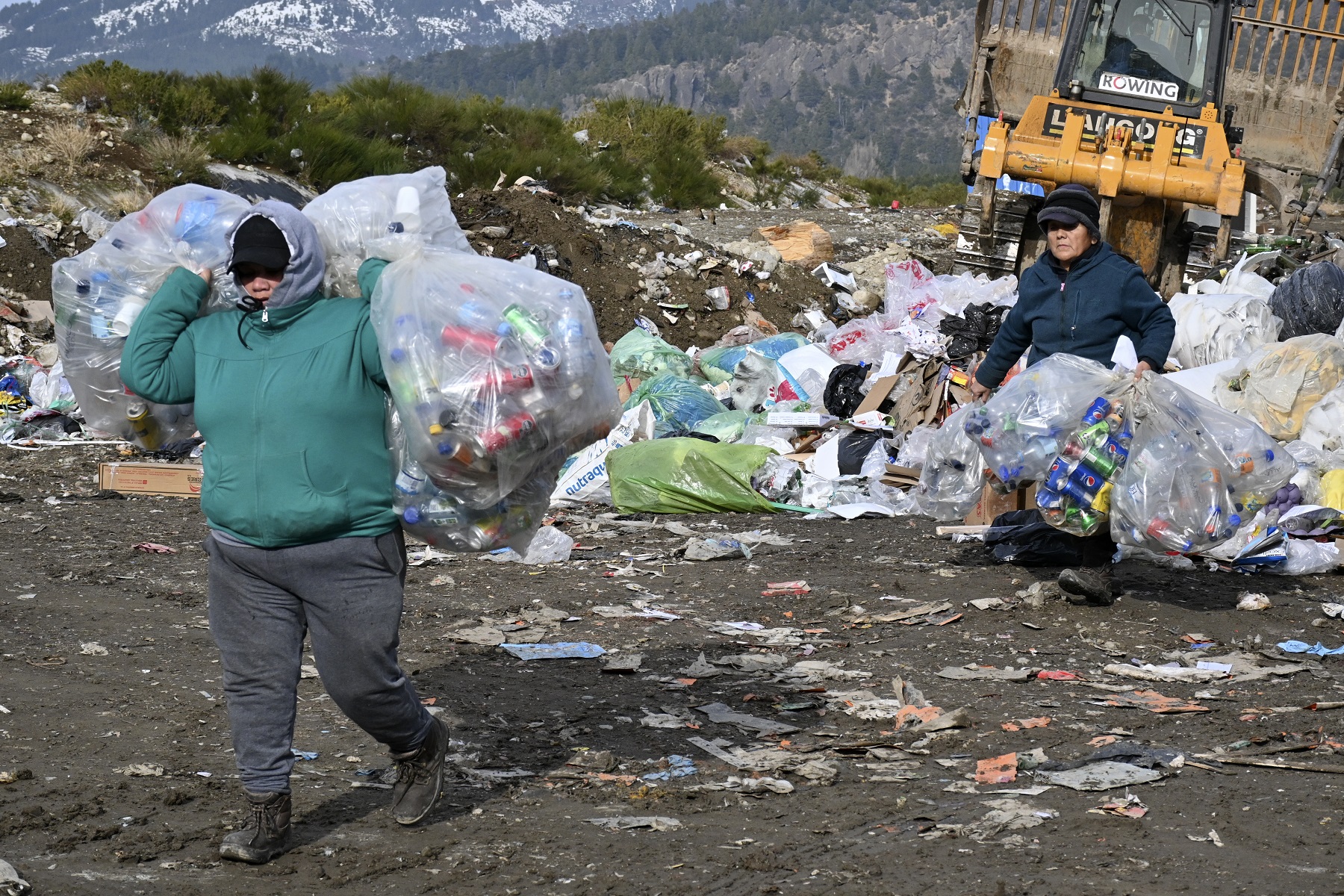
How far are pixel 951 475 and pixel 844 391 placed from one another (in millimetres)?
2822

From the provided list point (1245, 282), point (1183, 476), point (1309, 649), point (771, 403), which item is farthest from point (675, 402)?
point (1309, 649)

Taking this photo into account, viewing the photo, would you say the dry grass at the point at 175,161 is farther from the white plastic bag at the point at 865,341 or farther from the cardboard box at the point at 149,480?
the white plastic bag at the point at 865,341

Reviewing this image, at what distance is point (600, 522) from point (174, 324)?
4.51 m

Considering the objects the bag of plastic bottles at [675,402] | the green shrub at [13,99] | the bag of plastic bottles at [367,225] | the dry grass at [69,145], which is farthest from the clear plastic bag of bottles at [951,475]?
the green shrub at [13,99]

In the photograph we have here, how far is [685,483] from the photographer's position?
7.74 metres

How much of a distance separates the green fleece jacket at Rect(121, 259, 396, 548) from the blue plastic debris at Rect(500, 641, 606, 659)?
1.94 m

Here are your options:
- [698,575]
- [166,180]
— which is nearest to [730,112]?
[166,180]

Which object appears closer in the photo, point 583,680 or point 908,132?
point 583,680

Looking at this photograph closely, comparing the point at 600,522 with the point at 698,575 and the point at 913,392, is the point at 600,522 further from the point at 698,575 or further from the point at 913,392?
the point at 913,392

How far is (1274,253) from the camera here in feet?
35.1

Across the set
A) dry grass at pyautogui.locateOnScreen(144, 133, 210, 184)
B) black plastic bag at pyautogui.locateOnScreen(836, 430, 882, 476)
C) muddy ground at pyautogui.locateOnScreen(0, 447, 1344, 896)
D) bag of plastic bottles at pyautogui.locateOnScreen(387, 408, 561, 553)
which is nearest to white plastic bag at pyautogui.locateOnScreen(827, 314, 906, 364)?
black plastic bag at pyautogui.locateOnScreen(836, 430, 882, 476)

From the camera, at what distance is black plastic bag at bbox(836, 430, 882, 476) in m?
8.16

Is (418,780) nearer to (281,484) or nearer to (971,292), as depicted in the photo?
(281,484)

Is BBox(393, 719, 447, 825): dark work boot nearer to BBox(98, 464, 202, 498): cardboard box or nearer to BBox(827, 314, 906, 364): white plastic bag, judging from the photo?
BBox(98, 464, 202, 498): cardboard box
